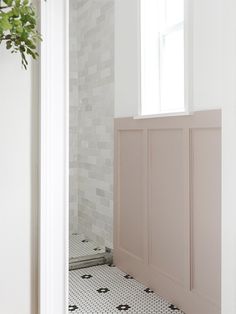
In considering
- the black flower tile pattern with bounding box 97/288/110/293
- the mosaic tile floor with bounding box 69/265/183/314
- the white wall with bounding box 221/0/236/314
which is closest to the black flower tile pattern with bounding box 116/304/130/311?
the mosaic tile floor with bounding box 69/265/183/314

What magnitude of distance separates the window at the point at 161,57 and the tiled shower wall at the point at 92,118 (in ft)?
1.73

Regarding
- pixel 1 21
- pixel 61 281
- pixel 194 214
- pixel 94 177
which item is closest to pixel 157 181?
pixel 194 214

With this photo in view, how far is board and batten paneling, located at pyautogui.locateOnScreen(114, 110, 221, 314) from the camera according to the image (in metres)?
2.27

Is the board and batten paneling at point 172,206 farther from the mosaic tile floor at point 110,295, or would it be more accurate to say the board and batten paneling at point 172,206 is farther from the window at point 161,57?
the window at point 161,57

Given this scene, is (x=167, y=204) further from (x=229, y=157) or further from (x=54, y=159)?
(x=54, y=159)

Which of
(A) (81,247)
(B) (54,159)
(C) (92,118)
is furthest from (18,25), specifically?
(A) (81,247)

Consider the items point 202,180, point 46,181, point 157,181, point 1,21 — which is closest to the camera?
point 1,21

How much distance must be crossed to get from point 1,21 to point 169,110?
1.99m

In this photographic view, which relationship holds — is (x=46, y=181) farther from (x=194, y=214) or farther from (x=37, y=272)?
(x=194, y=214)

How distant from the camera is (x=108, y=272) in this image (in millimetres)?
3213

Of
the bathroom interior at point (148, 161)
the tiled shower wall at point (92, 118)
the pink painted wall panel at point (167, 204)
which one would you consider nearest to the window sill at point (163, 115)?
the bathroom interior at point (148, 161)

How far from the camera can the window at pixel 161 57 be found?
8.98 ft

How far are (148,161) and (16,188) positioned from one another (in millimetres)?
1788

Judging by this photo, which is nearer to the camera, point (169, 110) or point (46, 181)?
point (46, 181)
